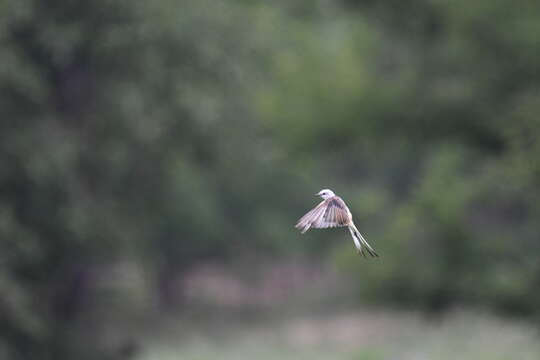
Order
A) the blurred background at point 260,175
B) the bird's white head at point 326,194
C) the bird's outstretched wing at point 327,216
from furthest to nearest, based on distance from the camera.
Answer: the blurred background at point 260,175, the bird's white head at point 326,194, the bird's outstretched wing at point 327,216

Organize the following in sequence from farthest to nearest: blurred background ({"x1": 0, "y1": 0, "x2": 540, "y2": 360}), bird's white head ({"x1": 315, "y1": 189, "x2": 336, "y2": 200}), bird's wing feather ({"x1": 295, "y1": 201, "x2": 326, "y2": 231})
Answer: blurred background ({"x1": 0, "y1": 0, "x2": 540, "y2": 360}), bird's white head ({"x1": 315, "y1": 189, "x2": 336, "y2": 200}), bird's wing feather ({"x1": 295, "y1": 201, "x2": 326, "y2": 231})

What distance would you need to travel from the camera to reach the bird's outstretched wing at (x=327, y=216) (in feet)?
18.3

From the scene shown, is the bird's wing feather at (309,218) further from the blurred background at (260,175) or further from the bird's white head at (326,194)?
the blurred background at (260,175)

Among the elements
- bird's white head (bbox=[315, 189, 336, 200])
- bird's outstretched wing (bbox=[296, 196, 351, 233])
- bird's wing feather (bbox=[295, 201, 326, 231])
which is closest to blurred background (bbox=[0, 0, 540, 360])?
bird's white head (bbox=[315, 189, 336, 200])

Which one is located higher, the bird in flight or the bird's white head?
the bird's white head

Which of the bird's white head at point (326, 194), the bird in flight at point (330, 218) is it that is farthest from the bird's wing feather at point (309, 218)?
the bird's white head at point (326, 194)

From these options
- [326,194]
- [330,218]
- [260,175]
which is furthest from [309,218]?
[260,175]

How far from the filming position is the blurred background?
1673cm

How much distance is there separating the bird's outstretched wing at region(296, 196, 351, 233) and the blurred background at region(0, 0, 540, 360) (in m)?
7.84

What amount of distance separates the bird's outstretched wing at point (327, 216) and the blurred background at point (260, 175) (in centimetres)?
784

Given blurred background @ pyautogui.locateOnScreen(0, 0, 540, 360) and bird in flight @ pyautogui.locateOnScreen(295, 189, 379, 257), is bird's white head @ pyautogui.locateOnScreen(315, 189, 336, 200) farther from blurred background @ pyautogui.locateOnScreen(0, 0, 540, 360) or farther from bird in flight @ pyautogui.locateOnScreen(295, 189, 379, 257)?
blurred background @ pyautogui.locateOnScreen(0, 0, 540, 360)

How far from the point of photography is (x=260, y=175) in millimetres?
26297

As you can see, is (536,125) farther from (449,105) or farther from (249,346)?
(249,346)

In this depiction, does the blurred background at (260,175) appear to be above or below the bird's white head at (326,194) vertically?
above
